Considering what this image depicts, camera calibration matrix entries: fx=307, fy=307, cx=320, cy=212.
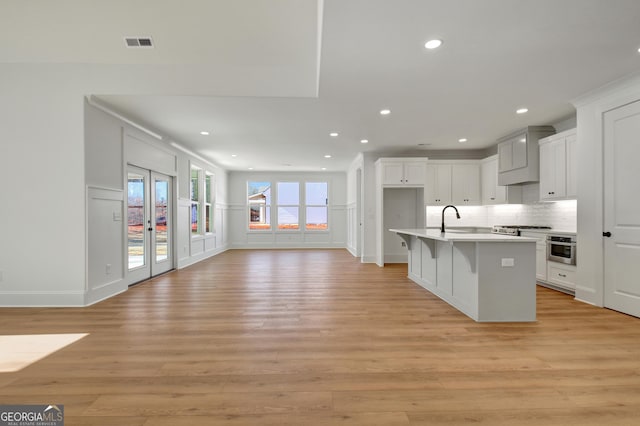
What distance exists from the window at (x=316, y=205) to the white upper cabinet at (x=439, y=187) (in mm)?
4715

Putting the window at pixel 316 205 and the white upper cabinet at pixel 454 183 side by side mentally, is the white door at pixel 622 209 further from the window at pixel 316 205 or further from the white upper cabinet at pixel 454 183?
the window at pixel 316 205

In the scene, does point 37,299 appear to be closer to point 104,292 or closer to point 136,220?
point 104,292

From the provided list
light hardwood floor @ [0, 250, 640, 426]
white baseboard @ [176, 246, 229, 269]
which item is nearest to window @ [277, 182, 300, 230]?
white baseboard @ [176, 246, 229, 269]

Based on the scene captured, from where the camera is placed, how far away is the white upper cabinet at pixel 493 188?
20.4 feet

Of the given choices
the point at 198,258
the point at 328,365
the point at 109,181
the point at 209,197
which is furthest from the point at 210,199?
the point at 328,365

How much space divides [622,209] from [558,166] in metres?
1.47

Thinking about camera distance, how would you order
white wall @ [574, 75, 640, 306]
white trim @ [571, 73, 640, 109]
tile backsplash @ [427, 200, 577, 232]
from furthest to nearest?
tile backsplash @ [427, 200, 577, 232]
white wall @ [574, 75, 640, 306]
white trim @ [571, 73, 640, 109]

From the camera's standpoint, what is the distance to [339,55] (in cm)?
306

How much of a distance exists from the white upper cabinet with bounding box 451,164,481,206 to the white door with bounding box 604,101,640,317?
3.33 meters

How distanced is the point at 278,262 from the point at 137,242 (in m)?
3.27

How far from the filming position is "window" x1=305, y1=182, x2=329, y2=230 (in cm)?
1134

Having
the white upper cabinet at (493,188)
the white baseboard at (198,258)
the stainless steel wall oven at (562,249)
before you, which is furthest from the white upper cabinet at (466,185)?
the white baseboard at (198,258)

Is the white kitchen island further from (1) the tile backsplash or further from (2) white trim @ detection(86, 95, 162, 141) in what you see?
(2) white trim @ detection(86, 95, 162, 141)

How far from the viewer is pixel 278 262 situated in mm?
7809
